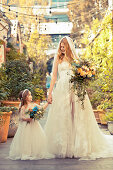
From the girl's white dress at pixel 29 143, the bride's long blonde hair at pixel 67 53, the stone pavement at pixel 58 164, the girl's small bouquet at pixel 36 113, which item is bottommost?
the stone pavement at pixel 58 164

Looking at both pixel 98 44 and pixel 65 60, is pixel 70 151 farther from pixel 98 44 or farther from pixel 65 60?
pixel 98 44

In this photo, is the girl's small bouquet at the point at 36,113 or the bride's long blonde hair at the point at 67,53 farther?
the bride's long blonde hair at the point at 67,53

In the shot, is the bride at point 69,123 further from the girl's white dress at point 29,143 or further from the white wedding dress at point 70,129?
the girl's white dress at point 29,143

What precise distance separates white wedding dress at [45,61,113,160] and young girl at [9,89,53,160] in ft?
0.52

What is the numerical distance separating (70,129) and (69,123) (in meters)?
0.10

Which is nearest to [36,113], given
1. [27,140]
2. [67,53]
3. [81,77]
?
[27,140]

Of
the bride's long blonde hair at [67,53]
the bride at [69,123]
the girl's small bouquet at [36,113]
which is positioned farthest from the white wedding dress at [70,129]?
the girl's small bouquet at [36,113]

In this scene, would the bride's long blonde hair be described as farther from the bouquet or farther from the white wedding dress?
the bouquet

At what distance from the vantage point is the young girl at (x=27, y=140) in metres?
4.18

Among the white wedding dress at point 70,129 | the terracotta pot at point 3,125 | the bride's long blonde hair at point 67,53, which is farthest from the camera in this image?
the terracotta pot at point 3,125

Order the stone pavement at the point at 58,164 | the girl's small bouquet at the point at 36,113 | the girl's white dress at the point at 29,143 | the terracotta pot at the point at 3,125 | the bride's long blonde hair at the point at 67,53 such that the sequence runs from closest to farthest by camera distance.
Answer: the stone pavement at the point at 58,164
the girl's white dress at the point at 29,143
the girl's small bouquet at the point at 36,113
the bride's long blonde hair at the point at 67,53
the terracotta pot at the point at 3,125

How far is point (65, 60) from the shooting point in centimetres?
467

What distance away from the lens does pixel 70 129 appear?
4223 millimetres

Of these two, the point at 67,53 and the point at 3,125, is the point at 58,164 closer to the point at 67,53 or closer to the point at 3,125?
the point at 67,53
